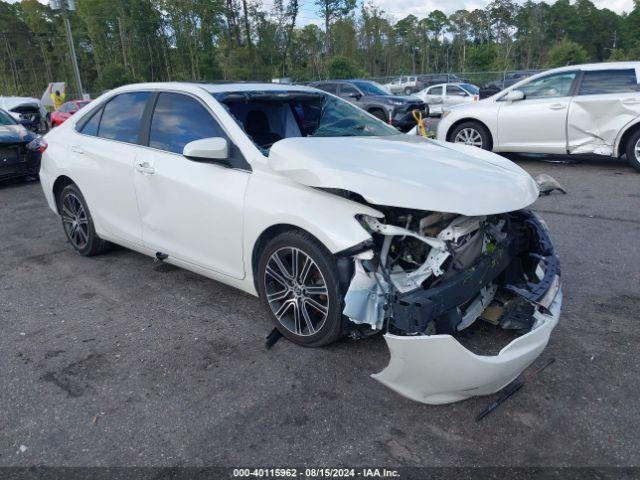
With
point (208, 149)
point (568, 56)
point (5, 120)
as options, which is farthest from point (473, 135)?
point (568, 56)

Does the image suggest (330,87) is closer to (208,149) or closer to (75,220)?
(75,220)

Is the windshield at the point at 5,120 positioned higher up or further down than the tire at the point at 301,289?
higher up

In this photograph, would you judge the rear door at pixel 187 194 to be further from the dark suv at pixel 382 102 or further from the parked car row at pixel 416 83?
→ the parked car row at pixel 416 83

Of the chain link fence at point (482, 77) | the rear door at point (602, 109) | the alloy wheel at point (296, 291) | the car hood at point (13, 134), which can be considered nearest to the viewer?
the alloy wheel at point (296, 291)

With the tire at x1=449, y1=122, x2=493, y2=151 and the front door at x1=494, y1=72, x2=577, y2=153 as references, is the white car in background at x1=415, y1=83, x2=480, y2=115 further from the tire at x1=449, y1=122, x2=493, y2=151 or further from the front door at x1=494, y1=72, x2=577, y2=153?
the front door at x1=494, y1=72, x2=577, y2=153

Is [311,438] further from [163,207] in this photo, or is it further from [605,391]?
[163,207]

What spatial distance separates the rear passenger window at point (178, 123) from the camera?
12.5 feet

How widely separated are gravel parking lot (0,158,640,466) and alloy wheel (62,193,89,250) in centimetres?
62

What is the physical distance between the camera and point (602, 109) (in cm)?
838

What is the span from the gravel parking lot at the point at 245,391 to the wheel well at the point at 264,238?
479 millimetres

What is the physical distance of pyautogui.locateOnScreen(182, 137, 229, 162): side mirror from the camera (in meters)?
3.42

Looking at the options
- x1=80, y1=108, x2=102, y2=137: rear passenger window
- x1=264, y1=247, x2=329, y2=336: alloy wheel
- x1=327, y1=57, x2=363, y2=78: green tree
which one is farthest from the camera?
x1=327, y1=57, x2=363, y2=78: green tree

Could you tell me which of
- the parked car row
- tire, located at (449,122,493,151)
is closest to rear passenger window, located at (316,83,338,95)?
tire, located at (449,122,493,151)

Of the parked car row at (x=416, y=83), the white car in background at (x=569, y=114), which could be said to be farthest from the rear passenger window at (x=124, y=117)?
the parked car row at (x=416, y=83)
